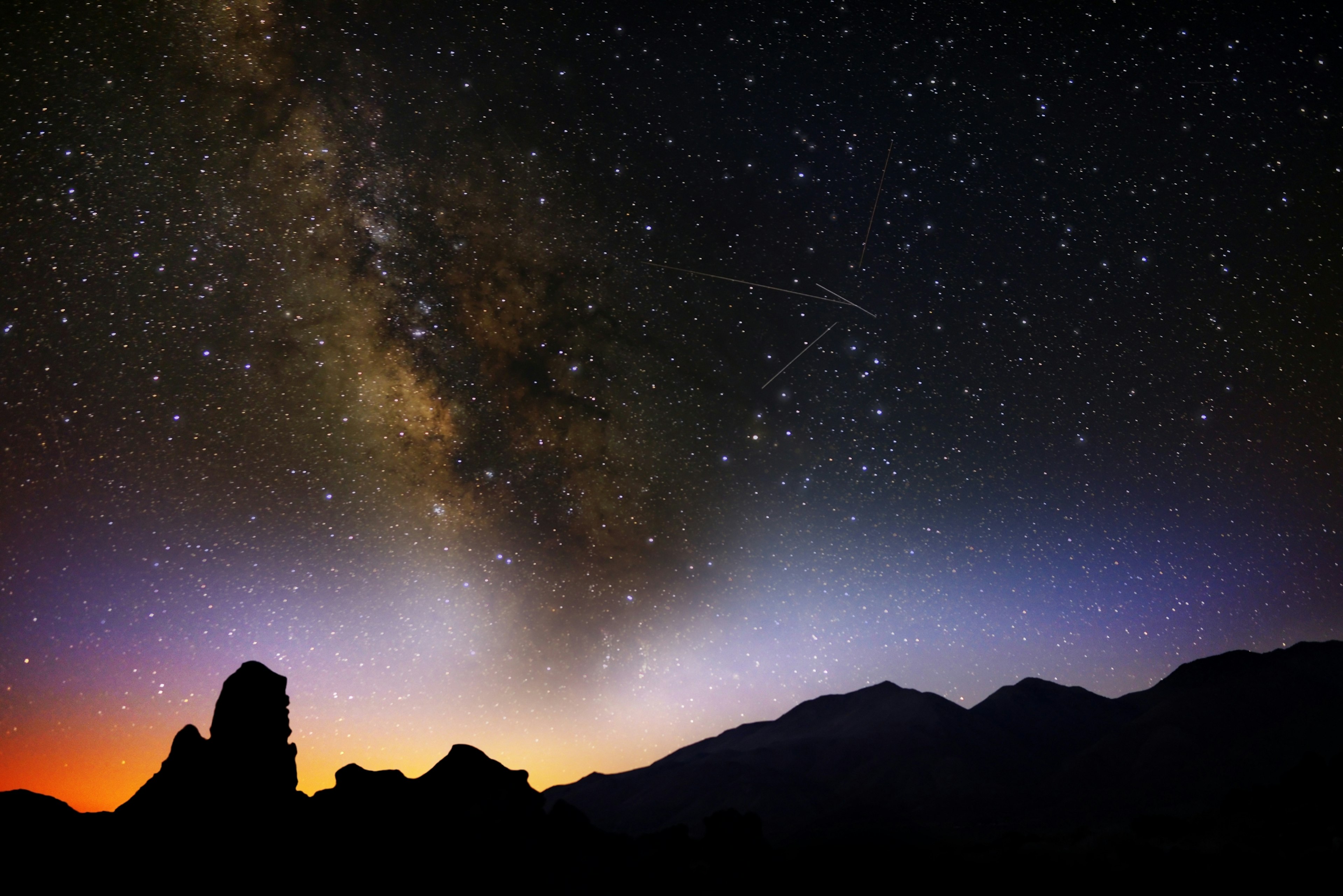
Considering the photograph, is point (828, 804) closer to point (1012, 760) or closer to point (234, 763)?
point (1012, 760)

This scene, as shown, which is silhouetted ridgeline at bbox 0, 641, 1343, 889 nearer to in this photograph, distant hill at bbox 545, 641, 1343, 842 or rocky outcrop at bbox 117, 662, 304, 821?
rocky outcrop at bbox 117, 662, 304, 821

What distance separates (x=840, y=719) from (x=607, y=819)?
66559 mm

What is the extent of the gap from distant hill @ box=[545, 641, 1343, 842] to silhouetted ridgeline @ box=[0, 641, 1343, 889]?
54 cm

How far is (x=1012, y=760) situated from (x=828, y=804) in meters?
41.7

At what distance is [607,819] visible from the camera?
113 m

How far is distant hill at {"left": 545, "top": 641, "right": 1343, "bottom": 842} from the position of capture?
87312mm

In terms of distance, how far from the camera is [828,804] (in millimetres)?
99625

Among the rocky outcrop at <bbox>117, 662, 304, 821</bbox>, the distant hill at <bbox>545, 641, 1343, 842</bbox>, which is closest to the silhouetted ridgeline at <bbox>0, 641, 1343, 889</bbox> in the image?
the rocky outcrop at <bbox>117, 662, 304, 821</bbox>

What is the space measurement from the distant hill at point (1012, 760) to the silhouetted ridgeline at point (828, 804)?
0.54 meters

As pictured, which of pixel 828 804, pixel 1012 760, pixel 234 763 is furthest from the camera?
pixel 1012 760

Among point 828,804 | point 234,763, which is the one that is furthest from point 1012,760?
point 234,763

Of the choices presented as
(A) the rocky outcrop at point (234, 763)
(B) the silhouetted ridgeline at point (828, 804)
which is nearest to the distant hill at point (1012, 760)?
(B) the silhouetted ridgeline at point (828, 804)

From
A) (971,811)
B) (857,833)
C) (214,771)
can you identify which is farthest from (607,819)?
(214,771)

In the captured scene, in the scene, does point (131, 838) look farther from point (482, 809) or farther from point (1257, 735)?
point (1257, 735)
